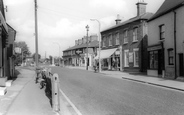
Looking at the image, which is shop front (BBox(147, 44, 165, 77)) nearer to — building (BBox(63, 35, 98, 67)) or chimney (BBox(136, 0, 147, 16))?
chimney (BBox(136, 0, 147, 16))

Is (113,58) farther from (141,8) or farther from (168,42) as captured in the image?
(168,42)

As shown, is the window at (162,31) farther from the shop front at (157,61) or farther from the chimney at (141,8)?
the chimney at (141,8)

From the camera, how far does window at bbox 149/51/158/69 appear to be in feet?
72.6

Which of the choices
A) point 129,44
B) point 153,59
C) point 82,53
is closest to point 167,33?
point 153,59

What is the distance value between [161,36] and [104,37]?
17.7 m

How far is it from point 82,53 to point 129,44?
3161cm

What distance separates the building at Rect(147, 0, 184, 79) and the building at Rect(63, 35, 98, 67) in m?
33.5

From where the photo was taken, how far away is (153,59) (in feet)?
74.4

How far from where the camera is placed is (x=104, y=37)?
38.6 meters

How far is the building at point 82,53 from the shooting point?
57.2 m

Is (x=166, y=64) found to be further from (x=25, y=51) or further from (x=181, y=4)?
(x=25, y=51)

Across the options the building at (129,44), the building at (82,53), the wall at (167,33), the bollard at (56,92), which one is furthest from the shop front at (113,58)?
the bollard at (56,92)

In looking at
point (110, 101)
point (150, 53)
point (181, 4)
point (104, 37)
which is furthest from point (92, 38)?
point (110, 101)

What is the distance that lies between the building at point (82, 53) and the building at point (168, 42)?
33538 mm
